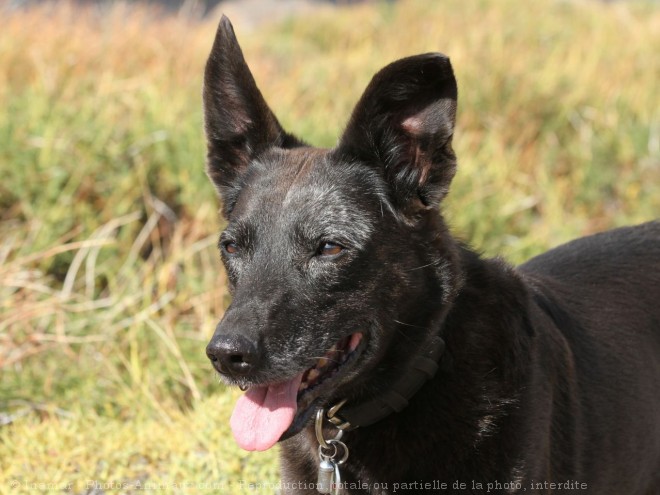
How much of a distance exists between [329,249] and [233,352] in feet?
1.55

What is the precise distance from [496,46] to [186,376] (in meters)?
6.24

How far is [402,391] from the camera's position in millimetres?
2811

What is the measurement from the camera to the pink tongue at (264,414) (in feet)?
8.66

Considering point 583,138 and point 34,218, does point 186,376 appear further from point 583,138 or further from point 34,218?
point 583,138

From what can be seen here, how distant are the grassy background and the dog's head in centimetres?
43

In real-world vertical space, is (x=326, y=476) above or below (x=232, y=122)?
below

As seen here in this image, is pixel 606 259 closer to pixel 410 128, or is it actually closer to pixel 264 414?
pixel 410 128

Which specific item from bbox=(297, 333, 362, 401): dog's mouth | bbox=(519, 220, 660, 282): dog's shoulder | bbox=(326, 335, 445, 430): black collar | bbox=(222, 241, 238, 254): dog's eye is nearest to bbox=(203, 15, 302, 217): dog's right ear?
bbox=(222, 241, 238, 254): dog's eye

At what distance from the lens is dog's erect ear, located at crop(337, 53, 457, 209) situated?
9.09 ft

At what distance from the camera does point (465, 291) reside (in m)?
2.98

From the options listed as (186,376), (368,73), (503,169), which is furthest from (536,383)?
(368,73)

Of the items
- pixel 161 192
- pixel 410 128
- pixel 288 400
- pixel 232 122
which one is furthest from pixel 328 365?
pixel 161 192

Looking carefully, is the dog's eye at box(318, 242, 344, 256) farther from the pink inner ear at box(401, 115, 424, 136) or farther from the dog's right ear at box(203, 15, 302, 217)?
the dog's right ear at box(203, 15, 302, 217)

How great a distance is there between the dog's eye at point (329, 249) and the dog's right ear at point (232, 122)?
600 mm
